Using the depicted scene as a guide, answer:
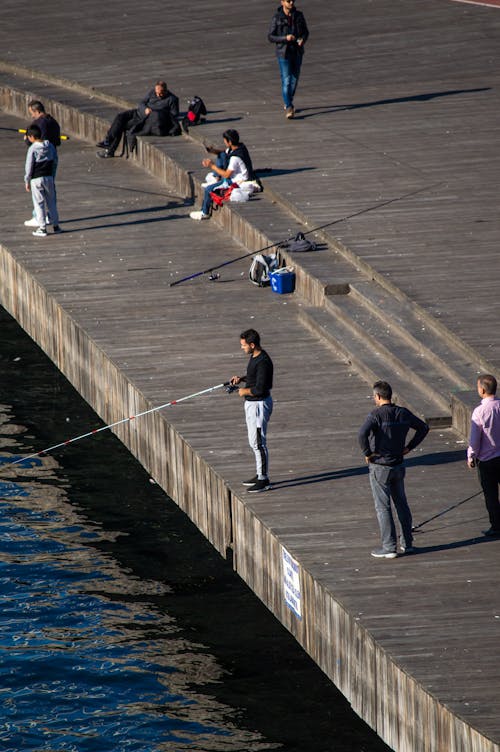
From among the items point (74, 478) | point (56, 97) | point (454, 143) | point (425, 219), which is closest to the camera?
point (74, 478)

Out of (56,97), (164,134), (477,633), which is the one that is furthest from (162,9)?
(477,633)

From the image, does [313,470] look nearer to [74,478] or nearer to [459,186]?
[74,478]

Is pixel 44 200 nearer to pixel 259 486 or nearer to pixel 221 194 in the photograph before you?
pixel 221 194

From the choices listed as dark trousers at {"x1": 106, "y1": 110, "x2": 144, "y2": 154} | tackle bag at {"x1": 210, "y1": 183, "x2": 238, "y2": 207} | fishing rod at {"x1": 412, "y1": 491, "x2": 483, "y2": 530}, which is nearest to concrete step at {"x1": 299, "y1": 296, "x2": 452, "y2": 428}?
fishing rod at {"x1": 412, "y1": 491, "x2": 483, "y2": 530}

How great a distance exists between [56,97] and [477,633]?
21.2 meters

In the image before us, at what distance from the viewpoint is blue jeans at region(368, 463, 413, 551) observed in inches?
544

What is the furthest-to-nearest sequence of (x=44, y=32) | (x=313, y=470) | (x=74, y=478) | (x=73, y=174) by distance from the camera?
(x=44, y=32)
(x=73, y=174)
(x=74, y=478)
(x=313, y=470)

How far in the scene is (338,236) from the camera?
2209 centimetres

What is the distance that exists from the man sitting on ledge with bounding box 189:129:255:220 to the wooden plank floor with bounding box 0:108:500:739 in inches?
30.0

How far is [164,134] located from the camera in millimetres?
28688

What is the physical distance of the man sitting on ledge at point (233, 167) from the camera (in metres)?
24.0

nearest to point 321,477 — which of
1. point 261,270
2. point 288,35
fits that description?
point 261,270

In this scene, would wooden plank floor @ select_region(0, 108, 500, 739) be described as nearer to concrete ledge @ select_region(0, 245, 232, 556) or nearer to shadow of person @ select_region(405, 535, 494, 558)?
shadow of person @ select_region(405, 535, 494, 558)

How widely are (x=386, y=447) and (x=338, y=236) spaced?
8.70m
